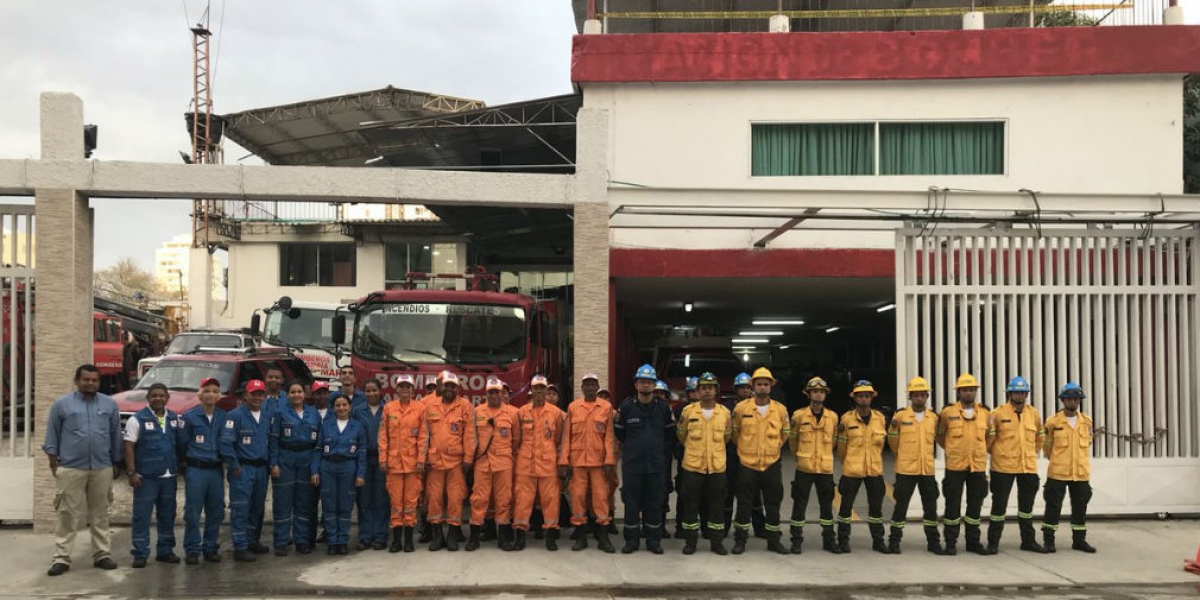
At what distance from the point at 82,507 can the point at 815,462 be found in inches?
269

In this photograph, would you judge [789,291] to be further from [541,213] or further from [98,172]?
[98,172]

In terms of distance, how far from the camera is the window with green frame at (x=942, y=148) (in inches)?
616

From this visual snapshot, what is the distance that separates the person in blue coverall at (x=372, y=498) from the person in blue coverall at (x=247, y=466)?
89cm

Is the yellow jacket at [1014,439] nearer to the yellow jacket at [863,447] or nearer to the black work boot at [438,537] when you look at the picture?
the yellow jacket at [863,447]

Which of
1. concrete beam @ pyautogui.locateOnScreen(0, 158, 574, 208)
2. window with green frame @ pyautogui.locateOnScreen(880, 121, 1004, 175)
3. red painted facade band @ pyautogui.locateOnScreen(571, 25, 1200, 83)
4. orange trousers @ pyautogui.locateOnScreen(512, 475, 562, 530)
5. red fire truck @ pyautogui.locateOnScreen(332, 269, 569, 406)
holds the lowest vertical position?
orange trousers @ pyautogui.locateOnScreen(512, 475, 562, 530)

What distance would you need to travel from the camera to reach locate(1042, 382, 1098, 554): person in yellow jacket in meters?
10.2

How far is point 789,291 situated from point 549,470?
829cm

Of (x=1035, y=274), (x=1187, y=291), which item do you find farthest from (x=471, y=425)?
(x=1187, y=291)

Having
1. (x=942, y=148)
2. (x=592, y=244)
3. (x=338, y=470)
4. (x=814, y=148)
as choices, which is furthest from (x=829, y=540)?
(x=942, y=148)

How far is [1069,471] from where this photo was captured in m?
10.2

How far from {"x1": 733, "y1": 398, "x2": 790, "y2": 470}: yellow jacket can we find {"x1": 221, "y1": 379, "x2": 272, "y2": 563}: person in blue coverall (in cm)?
460

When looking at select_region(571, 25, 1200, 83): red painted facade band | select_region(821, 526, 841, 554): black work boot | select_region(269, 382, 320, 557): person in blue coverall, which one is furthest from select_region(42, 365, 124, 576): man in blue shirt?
select_region(571, 25, 1200, 83): red painted facade band

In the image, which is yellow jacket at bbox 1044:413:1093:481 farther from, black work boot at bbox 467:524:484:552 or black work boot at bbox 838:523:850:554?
black work boot at bbox 467:524:484:552

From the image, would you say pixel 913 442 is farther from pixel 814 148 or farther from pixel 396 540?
pixel 814 148
